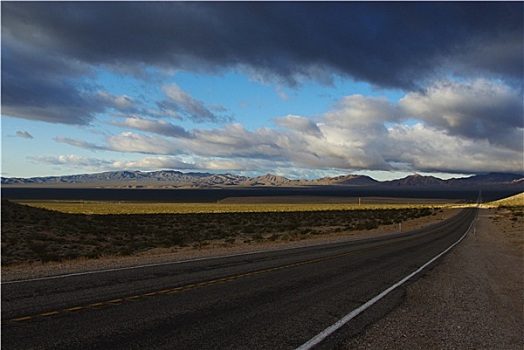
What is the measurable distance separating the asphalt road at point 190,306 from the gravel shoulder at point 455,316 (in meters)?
0.47

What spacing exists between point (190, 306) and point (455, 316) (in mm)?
5599

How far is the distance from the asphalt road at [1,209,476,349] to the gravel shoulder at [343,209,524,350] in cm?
47

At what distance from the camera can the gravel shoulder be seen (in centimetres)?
721

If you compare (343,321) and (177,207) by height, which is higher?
(343,321)

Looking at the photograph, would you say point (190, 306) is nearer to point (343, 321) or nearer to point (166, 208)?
point (343, 321)

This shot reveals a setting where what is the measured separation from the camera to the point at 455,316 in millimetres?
9047

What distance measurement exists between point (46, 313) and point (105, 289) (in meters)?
2.43

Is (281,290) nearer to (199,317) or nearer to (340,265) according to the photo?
(199,317)

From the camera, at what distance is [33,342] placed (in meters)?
6.24

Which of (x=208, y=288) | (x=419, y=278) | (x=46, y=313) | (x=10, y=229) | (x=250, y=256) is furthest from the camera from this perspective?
(x=10, y=229)

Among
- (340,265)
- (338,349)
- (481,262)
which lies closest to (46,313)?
(338,349)

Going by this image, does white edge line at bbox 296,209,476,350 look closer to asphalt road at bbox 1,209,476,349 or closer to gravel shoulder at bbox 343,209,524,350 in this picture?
asphalt road at bbox 1,209,476,349

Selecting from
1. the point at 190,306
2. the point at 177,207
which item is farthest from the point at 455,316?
the point at 177,207

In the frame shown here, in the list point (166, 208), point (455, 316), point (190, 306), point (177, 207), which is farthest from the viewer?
point (177, 207)
